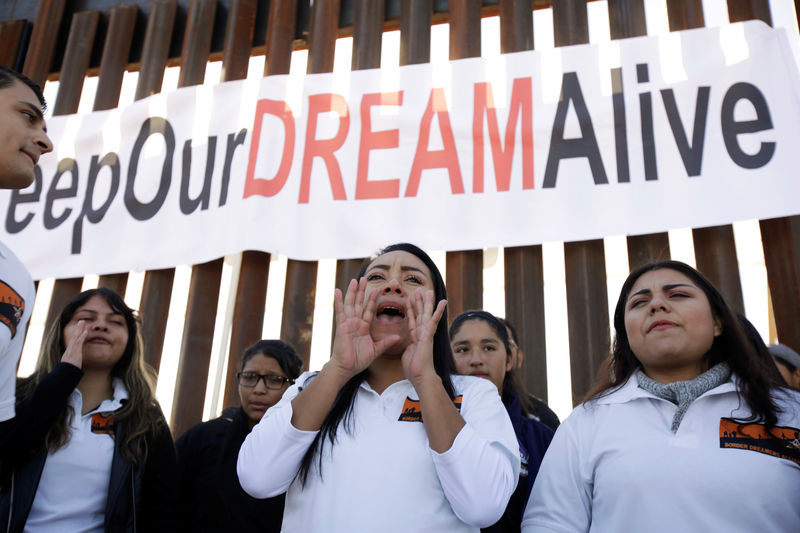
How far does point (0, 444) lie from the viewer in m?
1.64

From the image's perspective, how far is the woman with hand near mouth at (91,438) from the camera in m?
1.65

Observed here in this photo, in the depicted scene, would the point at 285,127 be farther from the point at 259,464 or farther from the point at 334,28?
the point at 259,464

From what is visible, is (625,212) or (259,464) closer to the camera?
(259,464)

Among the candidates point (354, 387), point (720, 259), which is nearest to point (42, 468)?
point (354, 387)

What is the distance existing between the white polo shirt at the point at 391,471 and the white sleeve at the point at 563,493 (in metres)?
0.15

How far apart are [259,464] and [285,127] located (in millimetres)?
2390

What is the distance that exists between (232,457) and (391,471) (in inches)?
39.3

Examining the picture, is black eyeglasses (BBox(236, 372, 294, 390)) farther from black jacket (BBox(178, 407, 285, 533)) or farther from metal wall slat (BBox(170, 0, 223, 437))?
metal wall slat (BBox(170, 0, 223, 437))

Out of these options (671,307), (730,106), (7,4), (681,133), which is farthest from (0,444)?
(7,4)

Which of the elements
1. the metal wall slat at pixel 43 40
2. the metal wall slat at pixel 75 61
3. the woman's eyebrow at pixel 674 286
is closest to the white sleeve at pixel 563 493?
the woman's eyebrow at pixel 674 286

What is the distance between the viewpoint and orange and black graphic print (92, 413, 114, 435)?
1813 millimetres

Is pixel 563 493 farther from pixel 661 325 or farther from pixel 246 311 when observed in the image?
pixel 246 311

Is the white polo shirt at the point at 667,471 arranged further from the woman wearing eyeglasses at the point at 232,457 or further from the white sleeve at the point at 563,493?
the woman wearing eyeglasses at the point at 232,457

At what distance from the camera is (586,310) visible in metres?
2.90
